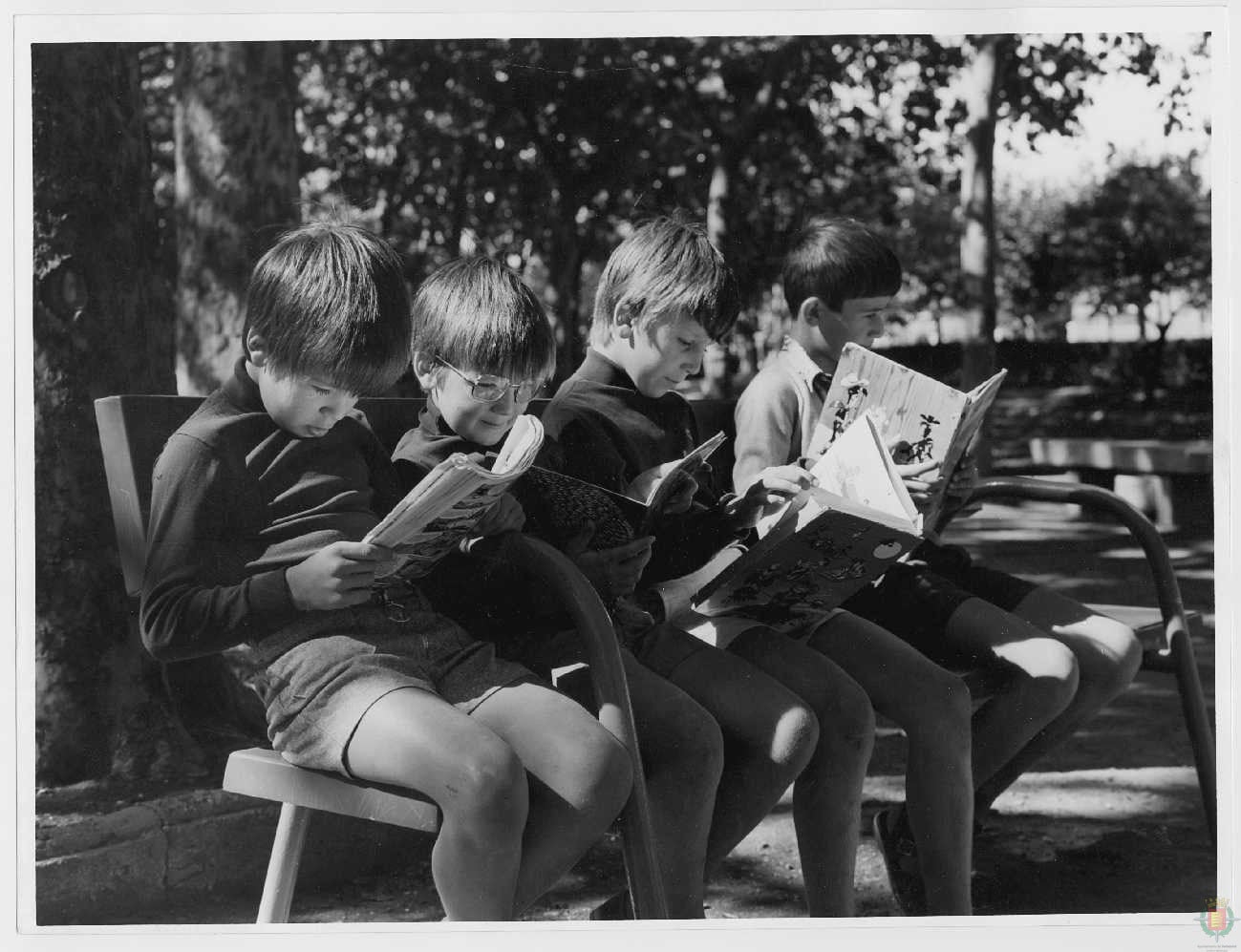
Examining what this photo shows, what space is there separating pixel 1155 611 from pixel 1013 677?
59 centimetres

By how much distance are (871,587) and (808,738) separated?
684 mm

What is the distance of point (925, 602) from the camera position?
271cm

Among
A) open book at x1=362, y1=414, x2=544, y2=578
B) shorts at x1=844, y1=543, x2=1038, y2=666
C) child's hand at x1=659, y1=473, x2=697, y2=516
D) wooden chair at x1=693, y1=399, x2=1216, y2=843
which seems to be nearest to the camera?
open book at x1=362, y1=414, x2=544, y2=578

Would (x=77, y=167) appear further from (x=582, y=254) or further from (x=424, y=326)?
(x=582, y=254)

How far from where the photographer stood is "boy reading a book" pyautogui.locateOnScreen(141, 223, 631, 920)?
1.76 metres

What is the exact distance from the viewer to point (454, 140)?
283 inches

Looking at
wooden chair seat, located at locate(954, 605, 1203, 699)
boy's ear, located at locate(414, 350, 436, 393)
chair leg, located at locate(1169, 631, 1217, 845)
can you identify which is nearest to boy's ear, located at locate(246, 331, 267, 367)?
boy's ear, located at locate(414, 350, 436, 393)

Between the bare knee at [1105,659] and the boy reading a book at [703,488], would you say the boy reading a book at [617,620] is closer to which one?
the boy reading a book at [703,488]

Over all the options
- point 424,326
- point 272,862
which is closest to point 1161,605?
point 424,326

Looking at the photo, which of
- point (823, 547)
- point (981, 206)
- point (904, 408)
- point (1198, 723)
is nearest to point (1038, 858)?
point (1198, 723)

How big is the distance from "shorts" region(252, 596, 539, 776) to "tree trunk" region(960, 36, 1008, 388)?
15.6ft

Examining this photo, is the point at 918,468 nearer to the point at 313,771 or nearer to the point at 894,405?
the point at 894,405

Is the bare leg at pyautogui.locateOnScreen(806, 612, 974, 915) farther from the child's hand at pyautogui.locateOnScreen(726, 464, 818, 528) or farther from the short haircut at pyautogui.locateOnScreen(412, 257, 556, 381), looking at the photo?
the short haircut at pyautogui.locateOnScreen(412, 257, 556, 381)

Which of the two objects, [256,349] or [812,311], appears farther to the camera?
[812,311]
